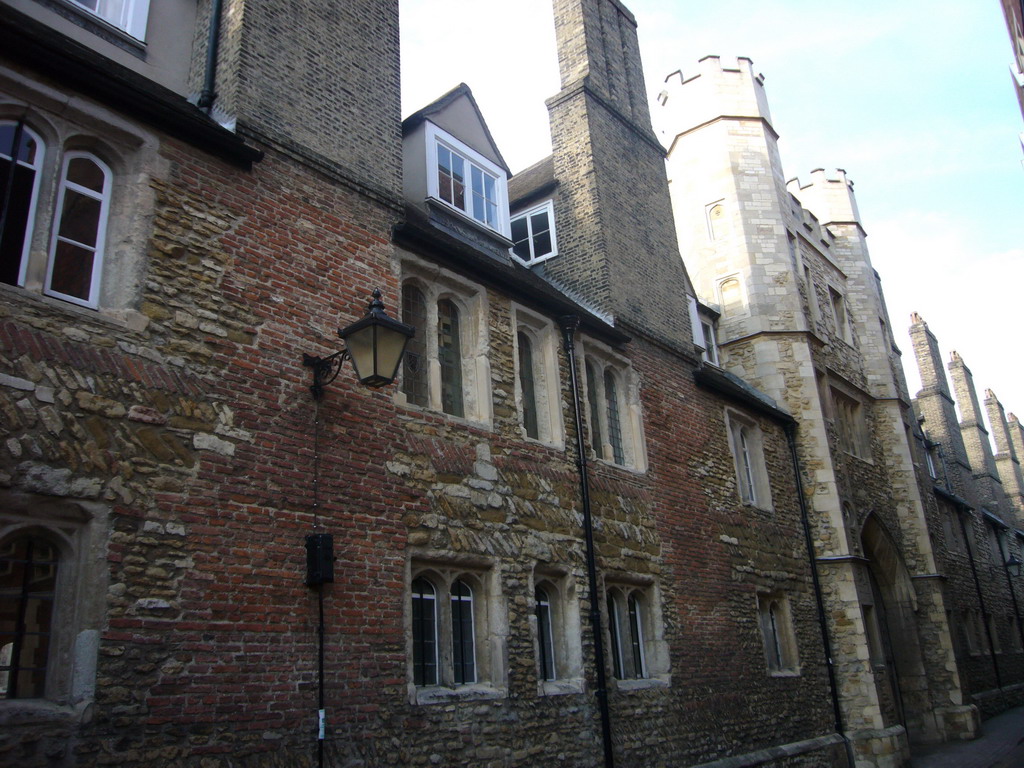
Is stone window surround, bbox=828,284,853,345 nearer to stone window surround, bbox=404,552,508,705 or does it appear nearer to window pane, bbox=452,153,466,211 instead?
window pane, bbox=452,153,466,211

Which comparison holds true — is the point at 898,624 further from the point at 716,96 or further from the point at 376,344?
the point at 376,344

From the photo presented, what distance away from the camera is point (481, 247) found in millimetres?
13875

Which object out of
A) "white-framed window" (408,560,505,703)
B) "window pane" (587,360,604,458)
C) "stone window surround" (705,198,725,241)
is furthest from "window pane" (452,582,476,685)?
"stone window surround" (705,198,725,241)

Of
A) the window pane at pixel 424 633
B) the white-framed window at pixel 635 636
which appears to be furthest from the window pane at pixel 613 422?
the window pane at pixel 424 633

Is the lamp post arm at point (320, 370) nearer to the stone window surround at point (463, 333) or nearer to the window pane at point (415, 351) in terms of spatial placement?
the window pane at point (415, 351)

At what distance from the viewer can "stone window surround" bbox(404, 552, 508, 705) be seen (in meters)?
8.98

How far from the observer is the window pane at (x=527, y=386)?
476 inches

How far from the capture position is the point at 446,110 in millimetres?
13930

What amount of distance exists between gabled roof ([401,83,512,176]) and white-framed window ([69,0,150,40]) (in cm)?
396

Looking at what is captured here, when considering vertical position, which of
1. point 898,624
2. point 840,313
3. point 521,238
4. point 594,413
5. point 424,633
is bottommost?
point 424,633

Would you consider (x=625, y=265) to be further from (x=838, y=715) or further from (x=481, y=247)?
(x=838, y=715)

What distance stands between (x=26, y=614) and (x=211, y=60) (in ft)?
21.8

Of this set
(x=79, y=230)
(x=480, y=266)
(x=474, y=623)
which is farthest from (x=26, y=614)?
(x=480, y=266)

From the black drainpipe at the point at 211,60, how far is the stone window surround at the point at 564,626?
6810mm
